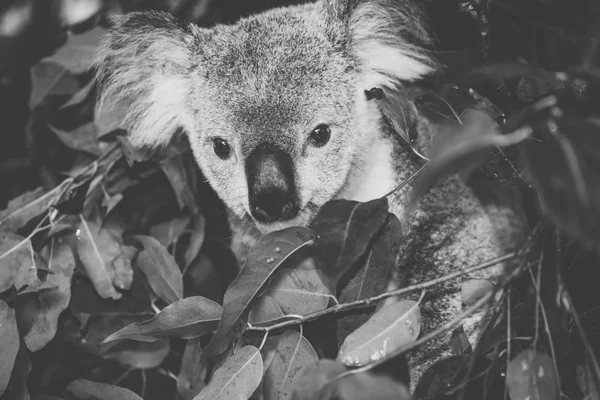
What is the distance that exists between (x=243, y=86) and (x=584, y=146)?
48.6 inches

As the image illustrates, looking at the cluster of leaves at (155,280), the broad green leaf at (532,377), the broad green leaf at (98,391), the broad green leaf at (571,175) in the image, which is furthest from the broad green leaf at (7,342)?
the broad green leaf at (571,175)

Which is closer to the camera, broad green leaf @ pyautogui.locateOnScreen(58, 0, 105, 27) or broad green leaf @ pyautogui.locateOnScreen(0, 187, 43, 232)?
broad green leaf @ pyautogui.locateOnScreen(0, 187, 43, 232)

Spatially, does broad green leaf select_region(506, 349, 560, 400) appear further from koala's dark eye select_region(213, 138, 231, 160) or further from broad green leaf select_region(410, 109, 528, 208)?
koala's dark eye select_region(213, 138, 231, 160)

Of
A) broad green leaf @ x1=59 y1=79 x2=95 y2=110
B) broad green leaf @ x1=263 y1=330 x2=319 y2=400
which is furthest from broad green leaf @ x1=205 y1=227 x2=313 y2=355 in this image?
broad green leaf @ x1=59 y1=79 x2=95 y2=110

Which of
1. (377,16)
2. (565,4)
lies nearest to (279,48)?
(377,16)

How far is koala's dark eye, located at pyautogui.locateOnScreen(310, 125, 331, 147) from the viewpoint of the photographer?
1761 mm

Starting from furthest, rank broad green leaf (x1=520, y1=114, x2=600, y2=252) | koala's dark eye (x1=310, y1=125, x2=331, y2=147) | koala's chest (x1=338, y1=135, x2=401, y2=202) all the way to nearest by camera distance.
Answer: koala's chest (x1=338, y1=135, x2=401, y2=202), koala's dark eye (x1=310, y1=125, x2=331, y2=147), broad green leaf (x1=520, y1=114, x2=600, y2=252)

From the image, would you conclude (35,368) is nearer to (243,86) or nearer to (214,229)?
(214,229)

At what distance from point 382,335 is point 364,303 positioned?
0.08m

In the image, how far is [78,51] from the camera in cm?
217

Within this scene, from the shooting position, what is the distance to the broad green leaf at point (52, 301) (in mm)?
1654

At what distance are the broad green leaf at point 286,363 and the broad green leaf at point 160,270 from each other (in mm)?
562

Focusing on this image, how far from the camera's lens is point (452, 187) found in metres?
1.77

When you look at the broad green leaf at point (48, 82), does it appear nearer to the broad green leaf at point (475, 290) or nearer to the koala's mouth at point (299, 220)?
the koala's mouth at point (299, 220)
